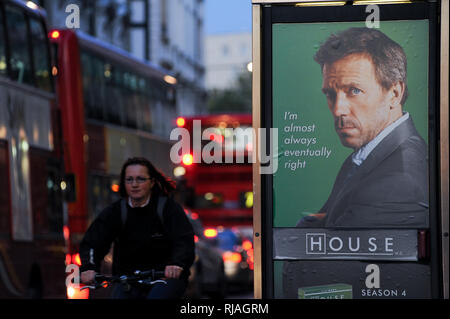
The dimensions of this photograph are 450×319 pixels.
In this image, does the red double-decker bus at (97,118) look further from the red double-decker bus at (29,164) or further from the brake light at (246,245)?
the brake light at (246,245)

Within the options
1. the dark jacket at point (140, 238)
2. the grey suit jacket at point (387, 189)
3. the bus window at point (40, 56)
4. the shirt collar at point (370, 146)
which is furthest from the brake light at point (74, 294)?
the shirt collar at point (370, 146)

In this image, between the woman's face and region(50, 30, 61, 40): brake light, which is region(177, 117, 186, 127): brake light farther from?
the woman's face

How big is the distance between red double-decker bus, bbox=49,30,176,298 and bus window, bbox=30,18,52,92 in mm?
658

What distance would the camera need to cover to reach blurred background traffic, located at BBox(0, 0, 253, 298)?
1513 cm

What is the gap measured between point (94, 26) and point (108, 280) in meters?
35.0

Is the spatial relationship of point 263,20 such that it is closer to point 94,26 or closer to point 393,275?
point 393,275

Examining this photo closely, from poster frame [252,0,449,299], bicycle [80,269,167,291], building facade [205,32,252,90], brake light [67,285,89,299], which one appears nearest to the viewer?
poster frame [252,0,449,299]

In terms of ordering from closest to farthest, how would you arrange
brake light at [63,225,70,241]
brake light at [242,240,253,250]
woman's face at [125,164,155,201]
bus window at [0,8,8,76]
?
woman's face at [125,164,155,201] → bus window at [0,8,8,76] → brake light at [63,225,70,241] → brake light at [242,240,253,250]

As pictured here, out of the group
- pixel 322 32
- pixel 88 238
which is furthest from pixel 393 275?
pixel 88 238

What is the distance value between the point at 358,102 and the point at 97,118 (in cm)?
1289

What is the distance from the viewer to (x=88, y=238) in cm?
840

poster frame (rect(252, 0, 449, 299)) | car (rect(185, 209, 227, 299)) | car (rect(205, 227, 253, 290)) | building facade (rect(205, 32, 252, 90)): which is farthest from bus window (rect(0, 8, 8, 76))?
building facade (rect(205, 32, 252, 90))

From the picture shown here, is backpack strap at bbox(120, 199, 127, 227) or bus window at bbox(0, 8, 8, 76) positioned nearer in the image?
backpack strap at bbox(120, 199, 127, 227)

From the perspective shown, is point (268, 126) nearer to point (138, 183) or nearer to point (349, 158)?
point (349, 158)
